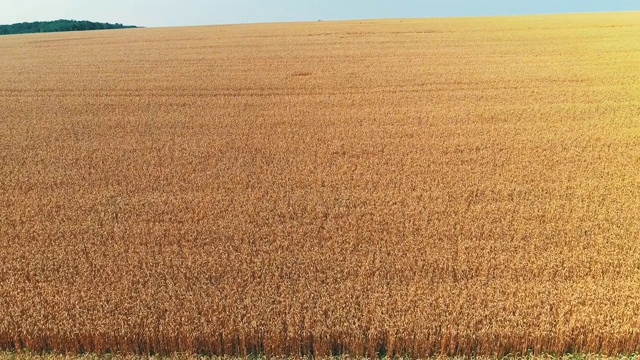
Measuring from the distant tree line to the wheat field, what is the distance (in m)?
45.5

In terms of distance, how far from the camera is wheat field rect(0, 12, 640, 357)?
539cm

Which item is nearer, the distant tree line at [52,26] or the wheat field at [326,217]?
the wheat field at [326,217]

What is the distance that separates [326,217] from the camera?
24.9 feet

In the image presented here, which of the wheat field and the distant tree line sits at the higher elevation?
the distant tree line

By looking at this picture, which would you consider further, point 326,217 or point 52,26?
point 52,26

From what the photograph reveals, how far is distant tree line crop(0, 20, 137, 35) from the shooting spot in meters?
56.9

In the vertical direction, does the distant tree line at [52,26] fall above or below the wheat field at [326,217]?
above

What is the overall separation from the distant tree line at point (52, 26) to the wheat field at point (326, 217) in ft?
149

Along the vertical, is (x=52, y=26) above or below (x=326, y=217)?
above

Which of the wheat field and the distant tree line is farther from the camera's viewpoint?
the distant tree line

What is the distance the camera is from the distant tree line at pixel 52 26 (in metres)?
56.9

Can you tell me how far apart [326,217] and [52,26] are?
62525 mm

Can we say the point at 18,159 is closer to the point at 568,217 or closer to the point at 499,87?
the point at 568,217

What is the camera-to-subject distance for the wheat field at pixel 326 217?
5391 mm
